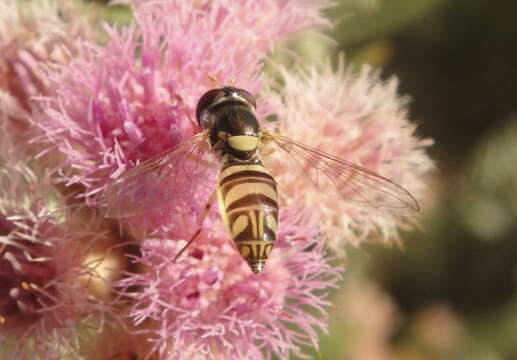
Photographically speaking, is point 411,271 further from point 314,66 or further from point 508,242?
point 314,66

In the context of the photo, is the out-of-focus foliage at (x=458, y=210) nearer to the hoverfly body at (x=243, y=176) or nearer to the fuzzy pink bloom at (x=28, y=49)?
the hoverfly body at (x=243, y=176)

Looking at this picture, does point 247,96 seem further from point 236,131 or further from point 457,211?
point 457,211

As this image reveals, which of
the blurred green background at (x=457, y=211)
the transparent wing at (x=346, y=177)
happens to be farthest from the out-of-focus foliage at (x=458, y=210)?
the transparent wing at (x=346, y=177)

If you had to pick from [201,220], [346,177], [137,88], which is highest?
[137,88]

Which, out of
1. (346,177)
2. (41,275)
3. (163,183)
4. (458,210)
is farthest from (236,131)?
(458,210)

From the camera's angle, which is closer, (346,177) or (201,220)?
Answer: (201,220)

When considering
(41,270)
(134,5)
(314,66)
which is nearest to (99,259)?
(41,270)

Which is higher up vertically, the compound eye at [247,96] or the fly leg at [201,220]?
the compound eye at [247,96]
